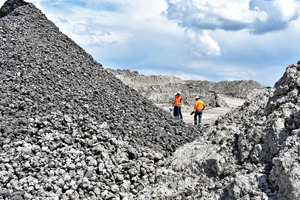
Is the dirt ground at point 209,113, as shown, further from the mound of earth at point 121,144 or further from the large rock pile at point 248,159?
the large rock pile at point 248,159

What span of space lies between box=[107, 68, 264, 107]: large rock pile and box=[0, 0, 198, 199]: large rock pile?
20.2 metres

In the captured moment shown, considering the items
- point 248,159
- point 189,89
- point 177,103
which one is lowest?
point 248,159

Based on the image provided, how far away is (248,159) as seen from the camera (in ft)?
16.7

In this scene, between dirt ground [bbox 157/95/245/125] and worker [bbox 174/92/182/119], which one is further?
dirt ground [bbox 157/95/245/125]

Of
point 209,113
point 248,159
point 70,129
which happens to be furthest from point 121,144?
point 209,113

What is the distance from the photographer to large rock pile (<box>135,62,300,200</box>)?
4.12 metres

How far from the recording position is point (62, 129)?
20.6ft

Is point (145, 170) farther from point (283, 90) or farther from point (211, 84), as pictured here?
point (211, 84)

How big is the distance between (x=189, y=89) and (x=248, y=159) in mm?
28065

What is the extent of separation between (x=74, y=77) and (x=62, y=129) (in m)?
2.36

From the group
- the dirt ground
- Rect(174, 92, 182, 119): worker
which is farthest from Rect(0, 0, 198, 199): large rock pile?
the dirt ground

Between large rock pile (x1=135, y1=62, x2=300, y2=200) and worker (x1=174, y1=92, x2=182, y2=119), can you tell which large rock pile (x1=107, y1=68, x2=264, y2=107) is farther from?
large rock pile (x1=135, y1=62, x2=300, y2=200)

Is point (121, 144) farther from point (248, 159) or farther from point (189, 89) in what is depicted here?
point (189, 89)

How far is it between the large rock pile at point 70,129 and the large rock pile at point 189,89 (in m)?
20.2
